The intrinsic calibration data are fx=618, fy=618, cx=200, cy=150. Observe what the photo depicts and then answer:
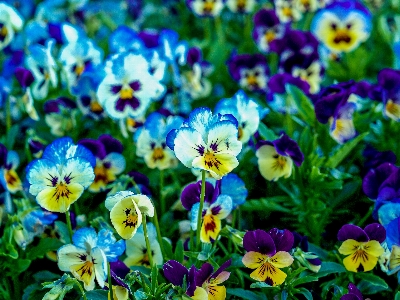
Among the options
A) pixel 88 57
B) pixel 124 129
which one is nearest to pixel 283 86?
pixel 124 129

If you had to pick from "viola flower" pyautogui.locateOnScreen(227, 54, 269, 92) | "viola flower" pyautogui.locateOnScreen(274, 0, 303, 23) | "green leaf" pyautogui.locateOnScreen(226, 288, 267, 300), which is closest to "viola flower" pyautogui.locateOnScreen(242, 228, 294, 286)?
"green leaf" pyautogui.locateOnScreen(226, 288, 267, 300)

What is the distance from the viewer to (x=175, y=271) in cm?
124

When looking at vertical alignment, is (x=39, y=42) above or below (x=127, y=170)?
above

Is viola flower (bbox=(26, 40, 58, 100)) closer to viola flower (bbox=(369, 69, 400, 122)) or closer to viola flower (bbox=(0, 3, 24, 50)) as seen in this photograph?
viola flower (bbox=(0, 3, 24, 50))

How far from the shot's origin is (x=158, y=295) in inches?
49.7

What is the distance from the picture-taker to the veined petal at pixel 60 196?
1346 millimetres

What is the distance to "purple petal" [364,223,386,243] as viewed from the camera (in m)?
1.35

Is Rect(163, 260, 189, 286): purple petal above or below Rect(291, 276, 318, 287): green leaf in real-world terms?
above

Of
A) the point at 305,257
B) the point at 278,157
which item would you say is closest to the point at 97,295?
the point at 305,257

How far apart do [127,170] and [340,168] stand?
2.13 ft

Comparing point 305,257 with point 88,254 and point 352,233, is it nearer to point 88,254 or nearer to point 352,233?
point 352,233

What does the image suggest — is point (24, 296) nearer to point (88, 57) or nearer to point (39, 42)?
point (88, 57)

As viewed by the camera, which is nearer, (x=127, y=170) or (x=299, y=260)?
(x=299, y=260)

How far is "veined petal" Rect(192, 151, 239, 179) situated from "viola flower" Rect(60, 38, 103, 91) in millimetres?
911
